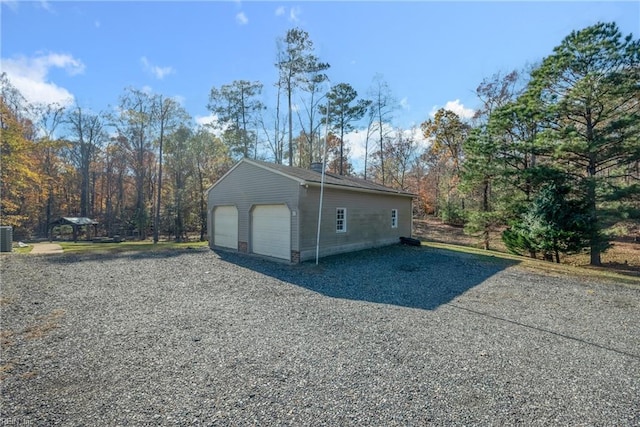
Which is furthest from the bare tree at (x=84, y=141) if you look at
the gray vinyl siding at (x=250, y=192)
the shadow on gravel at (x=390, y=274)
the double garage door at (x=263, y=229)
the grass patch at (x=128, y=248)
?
the shadow on gravel at (x=390, y=274)

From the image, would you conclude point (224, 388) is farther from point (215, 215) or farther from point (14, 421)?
point (215, 215)

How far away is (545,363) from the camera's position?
3.91m

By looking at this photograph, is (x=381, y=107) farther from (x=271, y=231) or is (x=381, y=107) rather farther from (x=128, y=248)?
(x=128, y=248)

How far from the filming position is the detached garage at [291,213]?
36.7ft

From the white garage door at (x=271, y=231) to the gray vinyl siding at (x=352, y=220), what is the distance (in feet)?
2.50

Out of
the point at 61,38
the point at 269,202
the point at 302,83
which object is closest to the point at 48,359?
the point at 269,202

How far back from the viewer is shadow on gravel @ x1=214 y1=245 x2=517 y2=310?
23.6 ft

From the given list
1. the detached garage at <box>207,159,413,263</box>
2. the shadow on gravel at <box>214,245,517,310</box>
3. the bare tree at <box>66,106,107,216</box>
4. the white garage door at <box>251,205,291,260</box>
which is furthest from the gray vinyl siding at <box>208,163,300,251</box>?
the bare tree at <box>66,106,107,216</box>

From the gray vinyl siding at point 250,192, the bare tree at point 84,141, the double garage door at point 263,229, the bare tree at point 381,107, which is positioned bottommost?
the double garage door at point 263,229

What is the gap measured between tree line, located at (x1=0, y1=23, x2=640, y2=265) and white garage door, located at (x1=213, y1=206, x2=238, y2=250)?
5.68 m

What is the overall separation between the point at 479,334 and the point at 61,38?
14588mm

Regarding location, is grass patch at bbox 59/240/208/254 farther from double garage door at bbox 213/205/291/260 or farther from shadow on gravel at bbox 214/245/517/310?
shadow on gravel at bbox 214/245/517/310

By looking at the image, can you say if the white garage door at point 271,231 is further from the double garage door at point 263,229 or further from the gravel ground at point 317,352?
the gravel ground at point 317,352

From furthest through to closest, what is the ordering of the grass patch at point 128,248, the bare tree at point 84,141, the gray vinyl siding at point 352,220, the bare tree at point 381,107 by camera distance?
1. the bare tree at point 84,141
2. the bare tree at point 381,107
3. the grass patch at point 128,248
4. the gray vinyl siding at point 352,220
